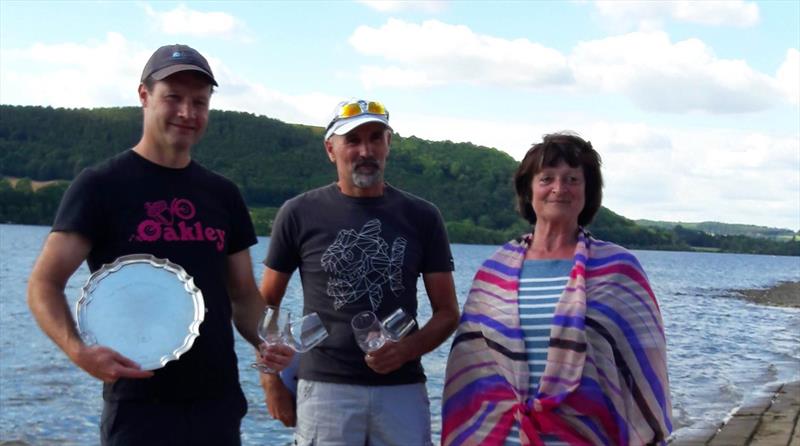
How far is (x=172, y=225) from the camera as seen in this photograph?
346cm

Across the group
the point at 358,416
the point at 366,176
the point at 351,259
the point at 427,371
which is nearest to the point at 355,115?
the point at 366,176

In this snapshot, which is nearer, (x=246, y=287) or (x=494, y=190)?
(x=246, y=287)

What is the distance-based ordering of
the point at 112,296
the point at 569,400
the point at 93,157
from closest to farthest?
the point at 112,296
the point at 569,400
the point at 93,157

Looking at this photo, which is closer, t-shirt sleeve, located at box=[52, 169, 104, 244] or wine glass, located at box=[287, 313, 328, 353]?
t-shirt sleeve, located at box=[52, 169, 104, 244]

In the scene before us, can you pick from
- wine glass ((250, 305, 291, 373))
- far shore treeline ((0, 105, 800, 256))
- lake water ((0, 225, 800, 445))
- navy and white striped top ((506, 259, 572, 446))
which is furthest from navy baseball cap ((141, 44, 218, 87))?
far shore treeline ((0, 105, 800, 256))

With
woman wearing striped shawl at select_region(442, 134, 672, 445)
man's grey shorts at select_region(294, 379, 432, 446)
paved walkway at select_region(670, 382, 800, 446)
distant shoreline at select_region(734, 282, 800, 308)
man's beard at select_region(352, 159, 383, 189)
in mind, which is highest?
man's beard at select_region(352, 159, 383, 189)

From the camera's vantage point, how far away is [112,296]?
10.8ft

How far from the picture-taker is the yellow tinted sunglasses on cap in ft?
13.8

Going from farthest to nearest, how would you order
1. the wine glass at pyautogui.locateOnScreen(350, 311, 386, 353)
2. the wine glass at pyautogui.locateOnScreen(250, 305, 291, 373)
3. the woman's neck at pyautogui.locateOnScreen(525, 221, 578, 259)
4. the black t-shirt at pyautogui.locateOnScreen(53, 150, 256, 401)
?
the woman's neck at pyautogui.locateOnScreen(525, 221, 578, 259)
the wine glass at pyautogui.locateOnScreen(350, 311, 386, 353)
the wine glass at pyautogui.locateOnScreen(250, 305, 291, 373)
the black t-shirt at pyautogui.locateOnScreen(53, 150, 256, 401)

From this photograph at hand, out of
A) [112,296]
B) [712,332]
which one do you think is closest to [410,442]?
[112,296]

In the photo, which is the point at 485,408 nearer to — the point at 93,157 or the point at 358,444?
the point at 358,444

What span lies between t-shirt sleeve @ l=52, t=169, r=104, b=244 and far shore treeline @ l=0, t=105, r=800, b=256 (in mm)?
57363

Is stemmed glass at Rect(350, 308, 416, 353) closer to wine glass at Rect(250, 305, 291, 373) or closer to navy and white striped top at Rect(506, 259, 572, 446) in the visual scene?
wine glass at Rect(250, 305, 291, 373)

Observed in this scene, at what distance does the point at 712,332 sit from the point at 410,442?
2831cm
